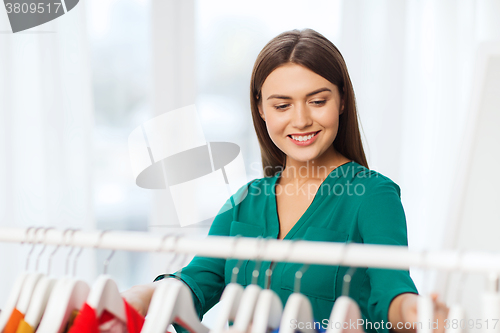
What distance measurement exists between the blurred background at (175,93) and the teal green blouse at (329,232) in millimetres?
946

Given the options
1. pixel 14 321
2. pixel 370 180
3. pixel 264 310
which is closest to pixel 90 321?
pixel 14 321

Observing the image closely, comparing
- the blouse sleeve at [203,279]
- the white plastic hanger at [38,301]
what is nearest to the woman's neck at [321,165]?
the blouse sleeve at [203,279]

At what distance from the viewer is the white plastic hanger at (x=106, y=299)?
2.24 ft

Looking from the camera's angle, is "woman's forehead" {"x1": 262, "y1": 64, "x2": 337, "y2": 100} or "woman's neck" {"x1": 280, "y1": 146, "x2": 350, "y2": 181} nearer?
"woman's forehead" {"x1": 262, "y1": 64, "x2": 337, "y2": 100}

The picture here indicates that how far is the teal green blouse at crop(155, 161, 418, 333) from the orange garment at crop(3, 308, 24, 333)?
34cm

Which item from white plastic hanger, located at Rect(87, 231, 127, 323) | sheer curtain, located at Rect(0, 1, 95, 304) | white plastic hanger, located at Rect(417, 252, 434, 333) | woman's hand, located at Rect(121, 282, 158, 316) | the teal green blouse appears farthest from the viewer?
sheer curtain, located at Rect(0, 1, 95, 304)

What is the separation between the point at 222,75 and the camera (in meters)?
2.09

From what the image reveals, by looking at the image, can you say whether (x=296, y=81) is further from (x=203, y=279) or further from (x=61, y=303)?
(x=61, y=303)

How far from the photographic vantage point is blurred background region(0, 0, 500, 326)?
1889 mm

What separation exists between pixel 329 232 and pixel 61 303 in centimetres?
59

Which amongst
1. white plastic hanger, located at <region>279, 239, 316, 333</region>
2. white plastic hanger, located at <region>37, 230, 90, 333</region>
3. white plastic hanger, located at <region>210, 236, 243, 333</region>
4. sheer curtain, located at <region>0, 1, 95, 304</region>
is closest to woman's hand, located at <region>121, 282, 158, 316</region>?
white plastic hanger, located at <region>37, 230, 90, 333</region>

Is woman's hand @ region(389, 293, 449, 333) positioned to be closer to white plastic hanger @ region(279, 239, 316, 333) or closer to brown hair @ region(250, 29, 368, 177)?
white plastic hanger @ region(279, 239, 316, 333)

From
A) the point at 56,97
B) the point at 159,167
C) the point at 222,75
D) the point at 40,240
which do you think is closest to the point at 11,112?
the point at 56,97

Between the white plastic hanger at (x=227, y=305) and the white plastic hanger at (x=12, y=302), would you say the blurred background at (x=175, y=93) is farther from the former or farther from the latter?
the white plastic hanger at (x=227, y=305)
